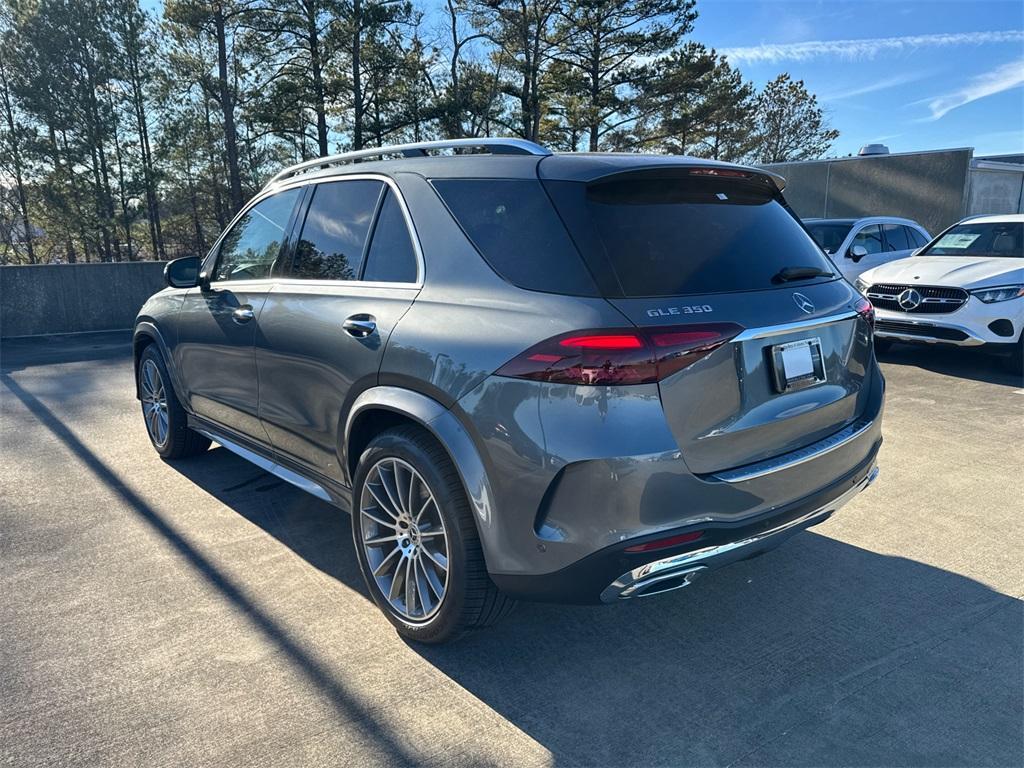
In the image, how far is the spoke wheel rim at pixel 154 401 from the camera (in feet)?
16.7

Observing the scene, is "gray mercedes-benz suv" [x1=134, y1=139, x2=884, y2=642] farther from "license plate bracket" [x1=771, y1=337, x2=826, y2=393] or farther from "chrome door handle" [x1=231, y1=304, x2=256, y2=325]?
"chrome door handle" [x1=231, y1=304, x2=256, y2=325]

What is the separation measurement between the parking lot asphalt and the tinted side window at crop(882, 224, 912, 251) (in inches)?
331

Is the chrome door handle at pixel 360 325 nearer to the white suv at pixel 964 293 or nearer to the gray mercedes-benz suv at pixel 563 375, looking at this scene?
the gray mercedes-benz suv at pixel 563 375

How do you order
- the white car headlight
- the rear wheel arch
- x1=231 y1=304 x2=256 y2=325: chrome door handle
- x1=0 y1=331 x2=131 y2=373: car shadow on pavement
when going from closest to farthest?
1. the rear wheel arch
2. x1=231 y1=304 x2=256 y2=325: chrome door handle
3. the white car headlight
4. x1=0 y1=331 x2=131 y2=373: car shadow on pavement

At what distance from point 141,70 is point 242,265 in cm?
3414

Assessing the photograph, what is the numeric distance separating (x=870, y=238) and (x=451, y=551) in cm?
1092

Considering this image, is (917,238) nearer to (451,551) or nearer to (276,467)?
(276,467)

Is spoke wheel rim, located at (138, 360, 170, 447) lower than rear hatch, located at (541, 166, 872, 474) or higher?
lower

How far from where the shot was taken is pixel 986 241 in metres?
8.56

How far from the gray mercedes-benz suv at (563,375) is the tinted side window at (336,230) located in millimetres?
17

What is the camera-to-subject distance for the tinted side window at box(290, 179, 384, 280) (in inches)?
125

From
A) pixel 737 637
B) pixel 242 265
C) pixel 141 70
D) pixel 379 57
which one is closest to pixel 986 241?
pixel 737 637

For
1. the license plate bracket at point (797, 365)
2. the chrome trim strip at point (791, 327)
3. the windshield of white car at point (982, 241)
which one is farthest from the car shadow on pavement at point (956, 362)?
the license plate bracket at point (797, 365)

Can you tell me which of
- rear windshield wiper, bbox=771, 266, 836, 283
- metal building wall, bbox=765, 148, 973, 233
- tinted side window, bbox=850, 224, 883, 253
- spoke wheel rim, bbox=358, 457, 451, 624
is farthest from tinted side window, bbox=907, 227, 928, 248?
spoke wheel rim, bbox=358, 457, 451, 624
